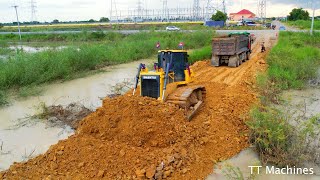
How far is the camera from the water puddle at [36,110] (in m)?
8.02

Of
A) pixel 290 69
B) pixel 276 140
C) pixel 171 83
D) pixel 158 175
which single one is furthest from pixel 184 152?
pixel 290 69

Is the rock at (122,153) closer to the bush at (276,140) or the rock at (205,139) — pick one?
the rock at (205,139)

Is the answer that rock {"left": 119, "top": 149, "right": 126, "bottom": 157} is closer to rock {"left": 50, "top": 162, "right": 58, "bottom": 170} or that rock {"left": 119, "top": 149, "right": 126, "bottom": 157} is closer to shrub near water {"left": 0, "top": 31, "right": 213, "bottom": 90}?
rock {"left": 50, "top": 162, "right": 58, "bottom": 170}

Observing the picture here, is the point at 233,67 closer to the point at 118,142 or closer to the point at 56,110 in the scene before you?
the point at 56,110

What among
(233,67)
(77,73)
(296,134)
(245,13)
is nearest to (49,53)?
(77,73)

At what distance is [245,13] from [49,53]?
98.4m

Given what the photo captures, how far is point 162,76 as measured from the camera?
822 centimetres

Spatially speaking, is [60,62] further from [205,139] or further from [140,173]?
[140,173]

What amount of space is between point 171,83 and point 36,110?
17.1 ft

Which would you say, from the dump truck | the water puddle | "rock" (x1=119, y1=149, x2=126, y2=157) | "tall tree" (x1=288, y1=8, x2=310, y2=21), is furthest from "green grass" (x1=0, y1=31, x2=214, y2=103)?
"tall tree" (x1=288, y1=8, x2=310, y2=21)

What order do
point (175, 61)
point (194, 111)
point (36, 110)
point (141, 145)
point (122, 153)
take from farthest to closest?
point (36, 110), point (175, 61), point (194, 111), point (141, 145), point (122, 153)

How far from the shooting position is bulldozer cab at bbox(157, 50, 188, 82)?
8.91m

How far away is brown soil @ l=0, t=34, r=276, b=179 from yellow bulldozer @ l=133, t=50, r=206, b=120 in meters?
0.43

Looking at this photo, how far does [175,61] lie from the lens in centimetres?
914
